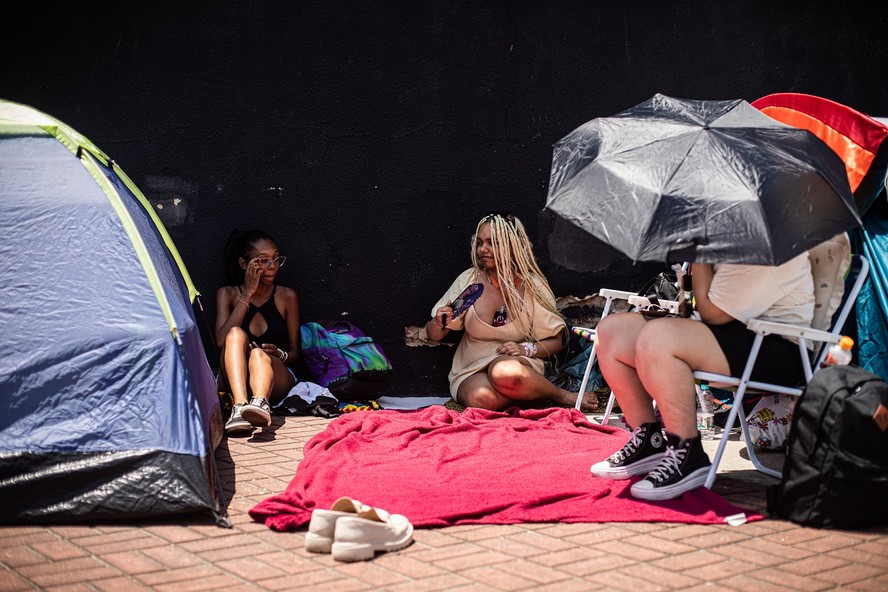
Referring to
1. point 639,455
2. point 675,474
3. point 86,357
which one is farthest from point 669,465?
point 86,357

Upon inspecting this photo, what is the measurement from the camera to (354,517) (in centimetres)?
305

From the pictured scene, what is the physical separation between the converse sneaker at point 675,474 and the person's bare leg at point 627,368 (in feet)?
0.80

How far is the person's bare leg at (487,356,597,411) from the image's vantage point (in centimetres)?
541

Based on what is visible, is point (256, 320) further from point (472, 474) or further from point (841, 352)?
point (841, 352)

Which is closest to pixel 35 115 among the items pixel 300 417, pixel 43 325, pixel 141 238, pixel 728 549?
pixel 141 238

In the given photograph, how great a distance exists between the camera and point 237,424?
15.4 ft

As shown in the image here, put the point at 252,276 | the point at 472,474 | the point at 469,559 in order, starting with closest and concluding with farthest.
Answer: the point at 469,559 < the point at 472,474 < the point at 252,276

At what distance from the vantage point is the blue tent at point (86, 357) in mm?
3434

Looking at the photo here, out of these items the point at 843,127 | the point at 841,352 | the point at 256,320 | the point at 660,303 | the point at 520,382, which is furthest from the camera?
the point at 256,320

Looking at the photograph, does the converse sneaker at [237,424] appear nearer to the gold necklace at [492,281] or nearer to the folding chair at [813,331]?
the gold necklace at [492,281]

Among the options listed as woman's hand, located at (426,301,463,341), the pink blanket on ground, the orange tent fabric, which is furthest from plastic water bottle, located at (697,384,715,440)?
woman's hand, located at (426,301,463,341)

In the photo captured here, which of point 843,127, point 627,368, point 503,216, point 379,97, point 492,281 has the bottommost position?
point 627,368

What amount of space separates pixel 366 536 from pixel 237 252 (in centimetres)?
303

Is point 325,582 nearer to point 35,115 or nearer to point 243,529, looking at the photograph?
point 243,529
